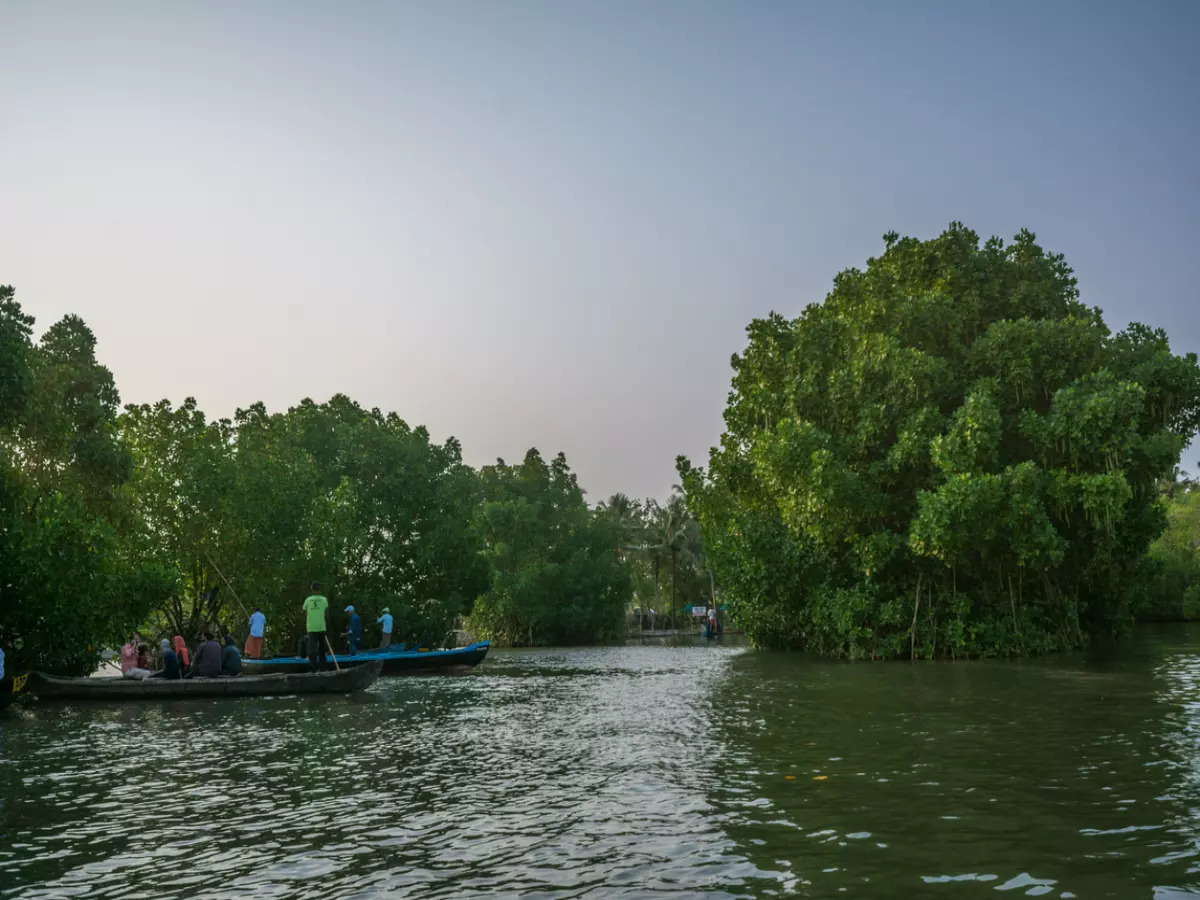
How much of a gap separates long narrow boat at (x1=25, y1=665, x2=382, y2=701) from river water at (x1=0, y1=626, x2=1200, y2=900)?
3635 mm

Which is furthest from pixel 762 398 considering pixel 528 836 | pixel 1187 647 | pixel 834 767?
pixel 528 836

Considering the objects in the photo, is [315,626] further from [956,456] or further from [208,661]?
[956,456]

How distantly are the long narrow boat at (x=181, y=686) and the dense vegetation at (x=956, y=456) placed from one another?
1818 cm

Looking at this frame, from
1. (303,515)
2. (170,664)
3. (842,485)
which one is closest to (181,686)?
(170,664)

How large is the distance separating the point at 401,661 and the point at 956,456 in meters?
20.6

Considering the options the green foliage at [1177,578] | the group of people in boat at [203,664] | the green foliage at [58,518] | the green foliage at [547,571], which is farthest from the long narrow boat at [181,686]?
the green foliage at [1177,578]

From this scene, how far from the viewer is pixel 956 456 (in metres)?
33.9

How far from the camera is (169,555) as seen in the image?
4219cm

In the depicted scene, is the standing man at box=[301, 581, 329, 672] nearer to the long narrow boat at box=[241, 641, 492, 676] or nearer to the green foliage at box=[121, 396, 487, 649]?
the long narrow boat at box=[241, 641, 492, 676]

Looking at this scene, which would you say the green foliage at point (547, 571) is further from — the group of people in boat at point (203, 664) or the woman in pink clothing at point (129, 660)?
the group of people in boat at point (203, 664)

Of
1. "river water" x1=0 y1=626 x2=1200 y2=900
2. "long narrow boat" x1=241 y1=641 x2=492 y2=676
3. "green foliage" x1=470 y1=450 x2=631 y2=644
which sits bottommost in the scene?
"river water" x1=0 y1=626 x2=1200 y2=900

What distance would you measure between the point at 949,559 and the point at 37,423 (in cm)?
2803

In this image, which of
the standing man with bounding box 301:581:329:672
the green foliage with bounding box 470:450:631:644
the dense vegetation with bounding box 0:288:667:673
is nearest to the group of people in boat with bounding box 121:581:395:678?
the standing man with bounding box 301:581:329:672

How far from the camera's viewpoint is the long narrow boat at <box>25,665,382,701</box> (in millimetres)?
25753
